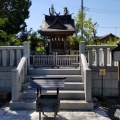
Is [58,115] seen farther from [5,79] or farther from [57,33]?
[57,33]

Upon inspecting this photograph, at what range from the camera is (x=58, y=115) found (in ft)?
22.6

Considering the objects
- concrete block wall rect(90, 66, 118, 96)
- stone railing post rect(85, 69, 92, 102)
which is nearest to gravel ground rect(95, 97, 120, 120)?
concrete block wall rect(90, 66, 118, 96)

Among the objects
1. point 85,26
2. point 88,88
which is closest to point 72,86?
point 88,88

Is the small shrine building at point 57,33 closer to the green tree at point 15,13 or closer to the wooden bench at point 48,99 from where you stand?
the wooden bench at point 48,99

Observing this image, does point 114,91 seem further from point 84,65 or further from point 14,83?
point 14,83

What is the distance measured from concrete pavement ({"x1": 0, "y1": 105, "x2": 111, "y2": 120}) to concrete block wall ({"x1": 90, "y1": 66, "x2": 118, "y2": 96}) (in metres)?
2.14

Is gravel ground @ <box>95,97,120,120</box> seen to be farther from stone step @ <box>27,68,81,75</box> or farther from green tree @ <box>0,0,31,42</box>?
green tree @ <box>0,0,31,42</box>

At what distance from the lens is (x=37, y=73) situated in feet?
31.2

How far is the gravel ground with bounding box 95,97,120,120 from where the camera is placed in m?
7.18

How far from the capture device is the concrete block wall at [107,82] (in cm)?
949

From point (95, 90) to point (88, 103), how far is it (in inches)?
80.2

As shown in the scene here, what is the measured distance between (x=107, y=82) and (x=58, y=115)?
3.42 m

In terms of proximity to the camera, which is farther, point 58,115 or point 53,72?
point 53,72

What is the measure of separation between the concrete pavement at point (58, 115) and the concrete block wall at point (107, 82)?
2141 mm
